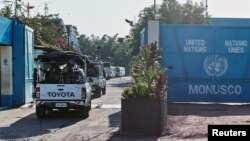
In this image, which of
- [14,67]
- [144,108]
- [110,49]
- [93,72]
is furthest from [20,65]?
[110,49]

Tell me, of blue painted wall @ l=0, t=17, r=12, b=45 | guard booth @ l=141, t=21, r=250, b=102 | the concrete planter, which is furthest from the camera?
guard booth @ l=141, t=21, r=250, b=102

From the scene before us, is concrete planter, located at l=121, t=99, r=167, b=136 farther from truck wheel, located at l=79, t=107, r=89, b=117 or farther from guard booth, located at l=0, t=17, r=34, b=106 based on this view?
guard booth, located at l=0, t=17, r=34, b=106

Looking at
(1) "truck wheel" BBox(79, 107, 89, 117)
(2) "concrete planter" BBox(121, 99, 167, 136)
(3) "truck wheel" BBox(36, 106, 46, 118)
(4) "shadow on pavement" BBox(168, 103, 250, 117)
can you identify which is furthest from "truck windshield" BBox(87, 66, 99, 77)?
(2) "concrete planter" BBox(121, 99, 167, 136)

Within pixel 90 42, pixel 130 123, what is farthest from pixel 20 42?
pixel 90 42

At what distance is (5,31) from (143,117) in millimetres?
11067

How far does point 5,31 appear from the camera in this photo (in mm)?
22047

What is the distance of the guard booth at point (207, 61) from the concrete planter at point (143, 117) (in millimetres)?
9555

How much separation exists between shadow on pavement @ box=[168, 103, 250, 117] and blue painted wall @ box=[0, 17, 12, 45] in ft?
25.2

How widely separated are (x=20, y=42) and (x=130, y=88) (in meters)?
11.2

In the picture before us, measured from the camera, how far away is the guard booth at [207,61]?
22.4 meters

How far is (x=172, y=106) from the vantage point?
21.6 m

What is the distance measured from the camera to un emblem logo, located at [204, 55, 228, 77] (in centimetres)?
2252

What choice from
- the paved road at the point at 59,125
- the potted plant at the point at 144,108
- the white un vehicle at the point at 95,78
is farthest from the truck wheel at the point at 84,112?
the white un vehicle at the point at 95,78

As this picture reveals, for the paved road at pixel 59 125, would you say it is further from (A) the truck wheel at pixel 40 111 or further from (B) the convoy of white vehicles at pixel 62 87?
(B) the convoy of white vehicles at pixel 62 87
